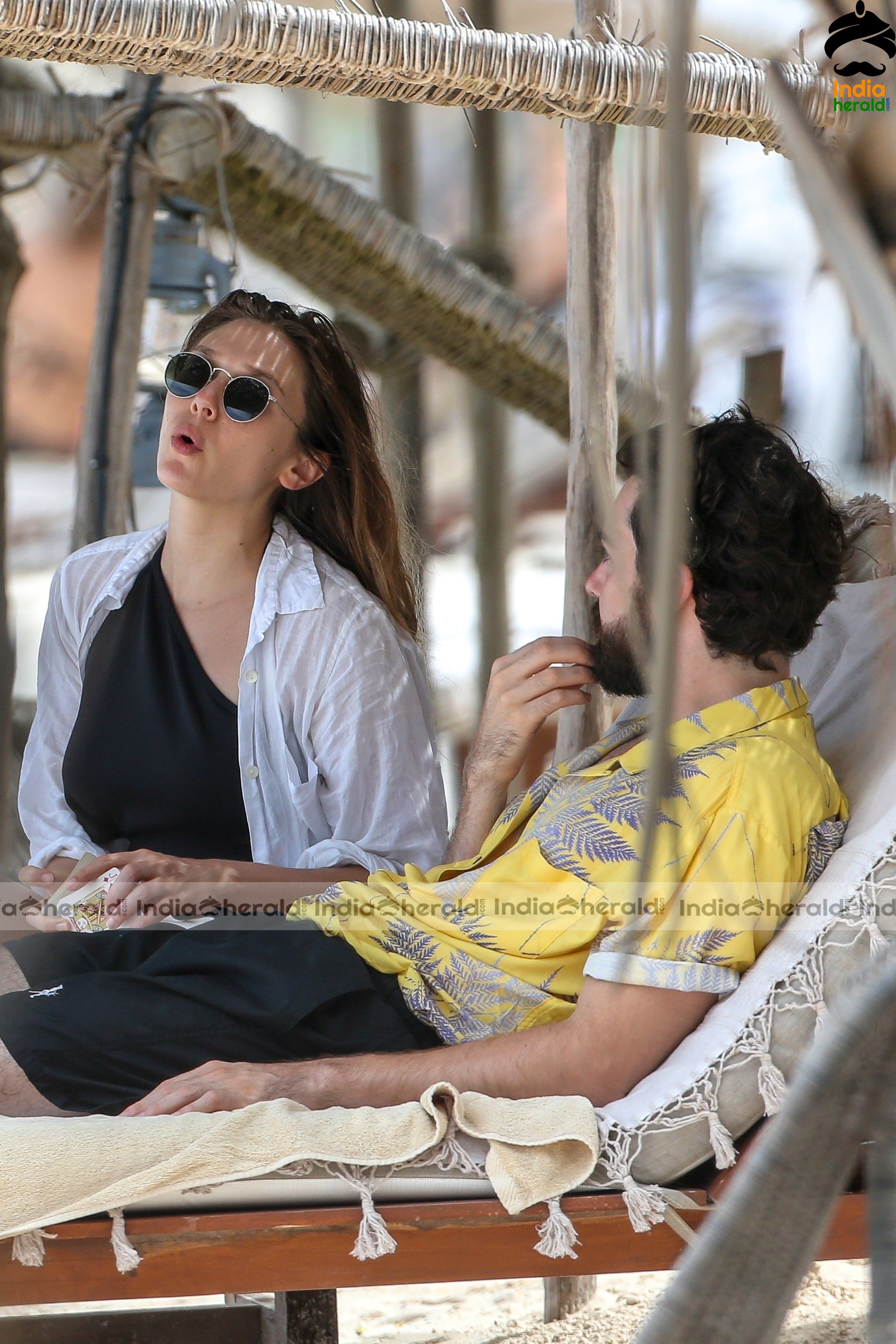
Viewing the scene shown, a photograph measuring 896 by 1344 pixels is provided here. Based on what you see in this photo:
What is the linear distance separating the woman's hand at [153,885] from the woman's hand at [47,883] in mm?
62

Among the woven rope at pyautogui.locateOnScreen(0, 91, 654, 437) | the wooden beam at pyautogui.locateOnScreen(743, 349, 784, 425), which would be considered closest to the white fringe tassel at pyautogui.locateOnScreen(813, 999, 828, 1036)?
the wooden beam at pyautogui.locateOnScreen(743, 349, 784, 425)

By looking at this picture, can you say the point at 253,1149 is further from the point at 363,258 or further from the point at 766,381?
the point at 363,258

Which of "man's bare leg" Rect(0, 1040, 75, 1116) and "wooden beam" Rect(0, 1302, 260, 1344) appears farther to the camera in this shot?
"wooden beam" Rect(0, 1302, 260, 1344)

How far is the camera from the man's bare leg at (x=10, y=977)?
2047mm

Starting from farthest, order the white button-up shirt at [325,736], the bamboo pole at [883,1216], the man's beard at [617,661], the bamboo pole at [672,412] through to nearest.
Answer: the white button-up shirt at [325,736] → the man's beard at [617,661] → the bamboo pole at [883,1216] → the bamboo pole at [672,412]

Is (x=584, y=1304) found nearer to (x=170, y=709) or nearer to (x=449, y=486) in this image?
(x=170, y=709)

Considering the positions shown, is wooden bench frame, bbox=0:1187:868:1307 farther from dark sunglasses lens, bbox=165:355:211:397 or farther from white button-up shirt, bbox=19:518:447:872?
dark sunglasses lens, bbox=165:355:211:397

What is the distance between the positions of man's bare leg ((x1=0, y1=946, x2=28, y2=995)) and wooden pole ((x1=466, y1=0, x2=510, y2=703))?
2032 millimetres

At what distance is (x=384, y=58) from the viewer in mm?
1939

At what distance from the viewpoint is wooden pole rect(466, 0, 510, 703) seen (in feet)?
13.0

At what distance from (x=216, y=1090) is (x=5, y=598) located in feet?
7.62

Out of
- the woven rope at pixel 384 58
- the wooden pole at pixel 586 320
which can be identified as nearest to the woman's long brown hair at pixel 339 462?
the wooden pole at pixel 586 320

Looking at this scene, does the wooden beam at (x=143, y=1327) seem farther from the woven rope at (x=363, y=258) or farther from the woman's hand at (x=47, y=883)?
the woven rope at (x=363, y=258)

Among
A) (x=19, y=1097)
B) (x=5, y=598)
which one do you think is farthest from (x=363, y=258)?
(x=19, y=1097)
